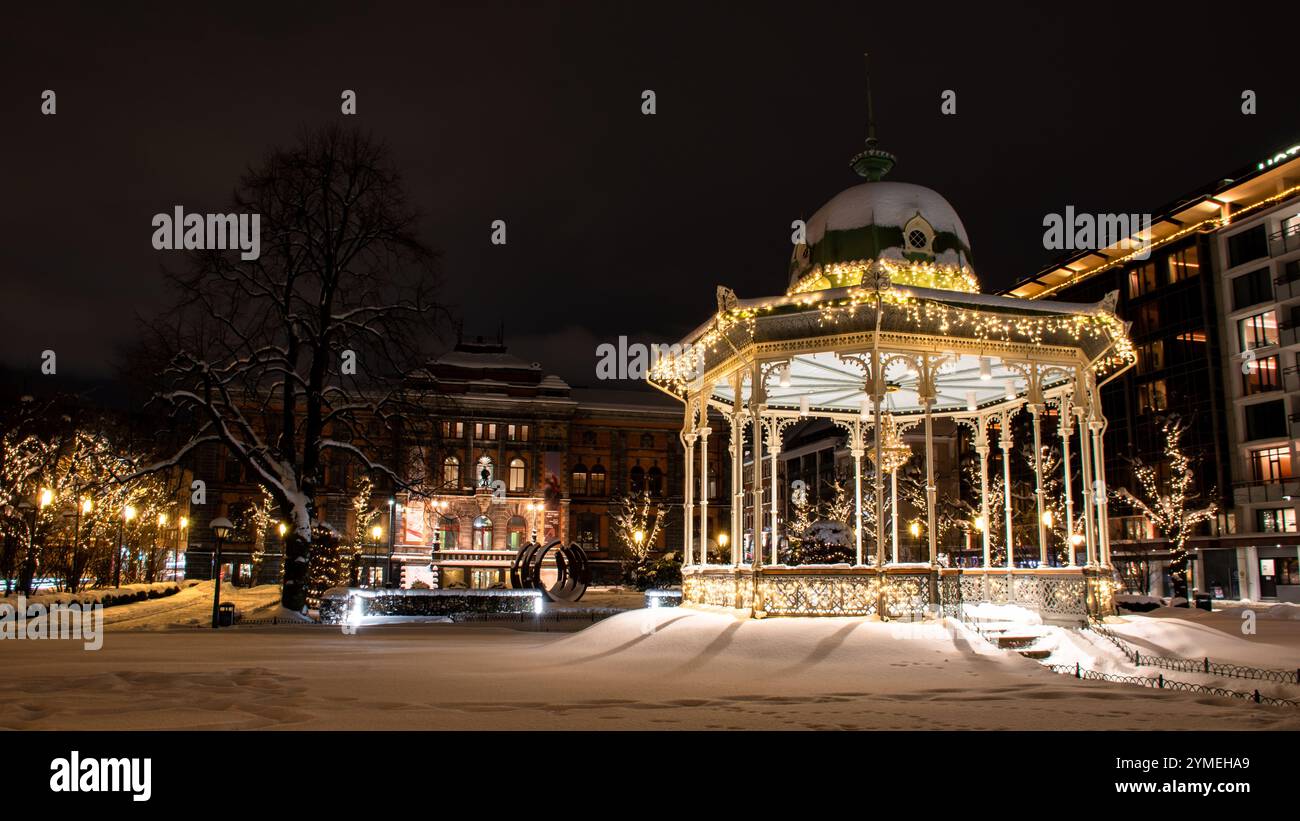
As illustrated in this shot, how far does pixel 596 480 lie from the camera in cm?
8706

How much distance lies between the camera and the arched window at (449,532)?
7956 centimetres

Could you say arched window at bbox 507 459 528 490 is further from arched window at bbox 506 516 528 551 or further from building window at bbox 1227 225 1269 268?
building window at bbox 1227 225 1269 268

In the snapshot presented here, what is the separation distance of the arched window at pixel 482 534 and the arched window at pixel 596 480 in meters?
10.8

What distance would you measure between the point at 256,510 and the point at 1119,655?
207 ft

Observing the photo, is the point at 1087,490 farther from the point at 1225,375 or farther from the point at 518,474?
the point at 518,474

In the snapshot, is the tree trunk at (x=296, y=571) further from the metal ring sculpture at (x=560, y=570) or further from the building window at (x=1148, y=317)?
the building window at (x=1148, y=317)

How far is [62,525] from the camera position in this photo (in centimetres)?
4150

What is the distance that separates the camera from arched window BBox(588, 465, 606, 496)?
8662 cm

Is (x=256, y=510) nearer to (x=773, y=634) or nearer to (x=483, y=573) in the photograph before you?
(x=483, y=573)

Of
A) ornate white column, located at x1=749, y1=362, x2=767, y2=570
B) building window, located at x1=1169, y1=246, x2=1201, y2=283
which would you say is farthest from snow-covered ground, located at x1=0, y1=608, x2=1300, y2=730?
building window, located at x1=1169, y1=246, x2=1201, y2=283

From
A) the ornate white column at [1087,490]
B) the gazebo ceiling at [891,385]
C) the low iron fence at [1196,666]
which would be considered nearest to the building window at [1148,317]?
the gazebo ceiling at [891,385]

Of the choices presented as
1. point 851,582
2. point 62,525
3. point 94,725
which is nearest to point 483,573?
point 62,525

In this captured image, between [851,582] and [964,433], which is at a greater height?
[964,433]

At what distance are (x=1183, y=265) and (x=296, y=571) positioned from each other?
5483 centimetres
